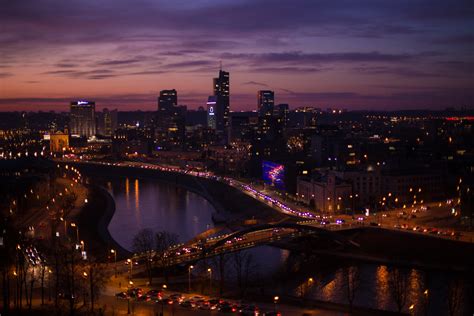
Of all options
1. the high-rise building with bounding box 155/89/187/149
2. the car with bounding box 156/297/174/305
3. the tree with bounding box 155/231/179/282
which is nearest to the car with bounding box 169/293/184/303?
the car with bounding box 156/297/174/305

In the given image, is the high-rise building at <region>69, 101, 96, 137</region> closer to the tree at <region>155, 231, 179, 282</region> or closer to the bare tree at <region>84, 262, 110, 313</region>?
the tree at <region>155, 231, 179, 282</region>

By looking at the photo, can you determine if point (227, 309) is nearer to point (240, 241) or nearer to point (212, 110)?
point (240, 241)

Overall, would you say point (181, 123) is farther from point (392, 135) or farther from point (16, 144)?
point (392, 135)

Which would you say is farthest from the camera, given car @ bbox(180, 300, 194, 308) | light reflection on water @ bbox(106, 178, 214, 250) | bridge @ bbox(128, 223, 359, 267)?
light reflection on water @ bbox(106, 178, 214, 250)

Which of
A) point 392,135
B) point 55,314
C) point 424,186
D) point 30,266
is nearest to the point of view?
point 55,314

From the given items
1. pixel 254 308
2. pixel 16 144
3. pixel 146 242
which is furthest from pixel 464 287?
pixel 16 144

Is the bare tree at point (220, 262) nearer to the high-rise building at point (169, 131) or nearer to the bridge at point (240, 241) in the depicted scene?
the bridge at point (240, 241)
